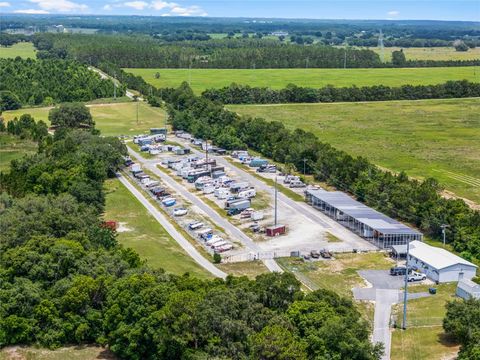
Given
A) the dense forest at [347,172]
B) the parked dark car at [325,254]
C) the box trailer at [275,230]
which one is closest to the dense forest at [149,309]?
the parked dark car at [325,254]

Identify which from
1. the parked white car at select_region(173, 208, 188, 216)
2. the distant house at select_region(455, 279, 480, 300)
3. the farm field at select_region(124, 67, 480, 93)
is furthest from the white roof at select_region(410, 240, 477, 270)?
the farm field at select_region(124, 67, 480, 93)

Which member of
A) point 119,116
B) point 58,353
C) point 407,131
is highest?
point 119,116

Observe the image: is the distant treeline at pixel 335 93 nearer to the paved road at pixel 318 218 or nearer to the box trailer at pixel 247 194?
the paved road at pixel 318 218

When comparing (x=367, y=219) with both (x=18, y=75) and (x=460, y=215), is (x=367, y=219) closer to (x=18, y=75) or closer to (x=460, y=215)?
(x=460, y=215)

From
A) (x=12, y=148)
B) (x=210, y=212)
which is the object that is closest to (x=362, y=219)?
(x=210, y=212)

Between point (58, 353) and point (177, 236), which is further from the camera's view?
point (177, 236)

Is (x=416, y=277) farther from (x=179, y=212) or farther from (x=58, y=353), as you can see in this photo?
(x=58, y=353)
